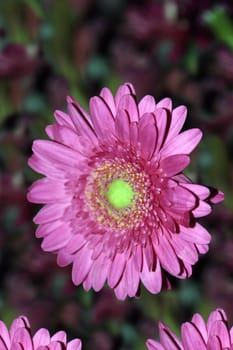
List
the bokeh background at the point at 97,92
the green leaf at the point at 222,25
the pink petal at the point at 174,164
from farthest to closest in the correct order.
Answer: the bokeh background at the point at 97,92 < the green leaf at the point at 222,25 < the pink petal at the point at 174,164

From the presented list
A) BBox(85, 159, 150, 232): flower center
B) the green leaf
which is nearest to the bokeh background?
the green leaf

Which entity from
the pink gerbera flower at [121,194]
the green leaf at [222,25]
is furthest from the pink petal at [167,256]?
the green leaf at [222,25]

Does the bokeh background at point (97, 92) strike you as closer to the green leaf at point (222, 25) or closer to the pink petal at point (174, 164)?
the green leaf at point (222, 25)

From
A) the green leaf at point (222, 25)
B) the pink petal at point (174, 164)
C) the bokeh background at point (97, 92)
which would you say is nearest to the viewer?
the pink petal at point (174, 164)

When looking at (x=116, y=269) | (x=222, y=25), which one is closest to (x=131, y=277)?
(x=116, y=269)

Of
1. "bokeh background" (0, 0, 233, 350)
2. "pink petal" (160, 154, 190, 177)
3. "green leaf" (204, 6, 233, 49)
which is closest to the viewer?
"pink petal" (160, 154, 190, 177)

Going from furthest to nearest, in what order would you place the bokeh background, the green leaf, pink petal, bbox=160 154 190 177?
1. the bokeh background
2. the green leaf
3. pink petal, bbox=160 154 190 177

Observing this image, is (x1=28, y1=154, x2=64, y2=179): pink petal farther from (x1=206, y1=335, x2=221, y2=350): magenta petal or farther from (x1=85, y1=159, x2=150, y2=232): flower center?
(x1=206, y1=335, x2=221, y2=350): magenta petal
